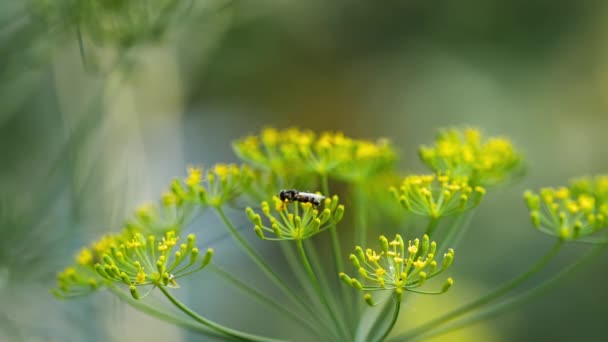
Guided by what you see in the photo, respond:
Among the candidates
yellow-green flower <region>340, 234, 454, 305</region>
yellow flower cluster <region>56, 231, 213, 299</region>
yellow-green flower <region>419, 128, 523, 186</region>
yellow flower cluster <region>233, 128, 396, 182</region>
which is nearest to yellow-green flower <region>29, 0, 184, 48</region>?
yellow flower cluster <region>233, 128, 396, 182</region>

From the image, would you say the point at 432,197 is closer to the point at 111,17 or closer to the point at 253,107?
the point at 111,17

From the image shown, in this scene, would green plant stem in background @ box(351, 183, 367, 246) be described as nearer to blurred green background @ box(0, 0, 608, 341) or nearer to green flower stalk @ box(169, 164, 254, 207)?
green flower stalk @ box(169, 164, 254, 207)

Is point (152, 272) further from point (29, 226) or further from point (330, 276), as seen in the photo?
point (330, 276)

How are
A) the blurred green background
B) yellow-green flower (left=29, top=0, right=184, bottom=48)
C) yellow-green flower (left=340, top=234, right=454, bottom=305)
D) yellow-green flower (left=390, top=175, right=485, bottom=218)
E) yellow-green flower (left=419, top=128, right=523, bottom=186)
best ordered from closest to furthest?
yellow-green flower (left=340, top=234, right=454, bottom=305) < yellow-green flower (left=390, top=175, right=485, bottom=218) < yellow-green flower (left=419, top=128, right=523, bottom=186) < yellow-green flower (left=29, top=0, right=184, bottom=48) < the blurred green background

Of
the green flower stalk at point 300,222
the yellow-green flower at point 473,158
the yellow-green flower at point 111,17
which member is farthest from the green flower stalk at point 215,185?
the yellow-green flower at point 111,17

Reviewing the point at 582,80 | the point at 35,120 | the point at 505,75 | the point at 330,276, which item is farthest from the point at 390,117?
the point at 35,120

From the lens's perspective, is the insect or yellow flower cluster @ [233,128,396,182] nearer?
the insect
